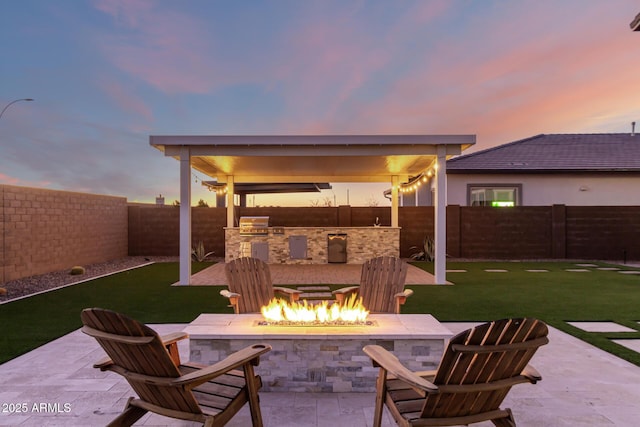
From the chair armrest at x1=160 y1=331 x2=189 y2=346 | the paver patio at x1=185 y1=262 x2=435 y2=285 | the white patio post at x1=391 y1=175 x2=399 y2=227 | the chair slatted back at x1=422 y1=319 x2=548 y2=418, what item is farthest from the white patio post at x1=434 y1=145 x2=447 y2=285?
the chair armrest at x1=160 y1=331 x2=189 y2=346

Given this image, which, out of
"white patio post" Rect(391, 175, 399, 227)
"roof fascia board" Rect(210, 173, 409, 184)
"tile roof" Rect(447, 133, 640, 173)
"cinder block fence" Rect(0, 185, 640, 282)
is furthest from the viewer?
"tile roof" Rect(447, 133, 640, 173)

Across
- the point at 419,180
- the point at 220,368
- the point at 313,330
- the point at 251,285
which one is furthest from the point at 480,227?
the point at 220,368

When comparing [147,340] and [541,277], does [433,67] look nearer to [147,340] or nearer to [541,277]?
[541,277]

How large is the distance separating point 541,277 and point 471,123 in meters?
5.69

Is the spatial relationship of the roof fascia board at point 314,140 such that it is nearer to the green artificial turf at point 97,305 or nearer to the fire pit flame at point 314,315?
the green artificial turf at point 97,305

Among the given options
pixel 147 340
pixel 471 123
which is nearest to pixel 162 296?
pixel 147 340

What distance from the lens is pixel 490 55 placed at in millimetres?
9406

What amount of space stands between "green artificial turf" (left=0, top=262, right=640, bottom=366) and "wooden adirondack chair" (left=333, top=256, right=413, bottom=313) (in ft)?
4.62

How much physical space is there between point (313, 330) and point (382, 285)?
1.43 m

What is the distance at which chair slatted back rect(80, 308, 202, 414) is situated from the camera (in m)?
1.97

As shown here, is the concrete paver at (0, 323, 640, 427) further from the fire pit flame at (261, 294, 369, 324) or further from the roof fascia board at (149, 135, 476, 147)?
the roof fascia board at (149, 135, 476, 147)

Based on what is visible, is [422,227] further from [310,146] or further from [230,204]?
[310,146]

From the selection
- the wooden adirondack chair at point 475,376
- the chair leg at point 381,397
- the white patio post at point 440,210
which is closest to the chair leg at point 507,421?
the wooden adirondack chair at point 475,376

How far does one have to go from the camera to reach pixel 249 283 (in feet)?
13.6
